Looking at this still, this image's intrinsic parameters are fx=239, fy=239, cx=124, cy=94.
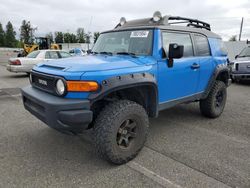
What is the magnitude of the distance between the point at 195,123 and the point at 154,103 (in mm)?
1762

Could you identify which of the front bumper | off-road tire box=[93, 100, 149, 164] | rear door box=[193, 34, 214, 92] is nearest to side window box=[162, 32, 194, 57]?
rear door box=[193, 34, 214, 92]

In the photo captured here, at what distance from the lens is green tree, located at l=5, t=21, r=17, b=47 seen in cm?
9319

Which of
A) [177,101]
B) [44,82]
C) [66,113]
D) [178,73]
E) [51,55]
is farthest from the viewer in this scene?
[51,55]

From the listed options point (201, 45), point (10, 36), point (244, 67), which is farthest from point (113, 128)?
point (10, 36)

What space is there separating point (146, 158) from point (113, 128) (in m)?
0.79

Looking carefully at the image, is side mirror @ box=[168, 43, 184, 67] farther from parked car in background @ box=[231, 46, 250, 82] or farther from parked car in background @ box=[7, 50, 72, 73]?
parked car in background @ box=[7, 50, 72, 73]

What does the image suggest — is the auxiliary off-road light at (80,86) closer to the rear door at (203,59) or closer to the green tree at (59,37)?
the rear door at (203,59)

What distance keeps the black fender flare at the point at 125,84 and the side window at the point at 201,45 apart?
1578 mm

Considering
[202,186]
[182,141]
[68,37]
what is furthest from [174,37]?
[68,37]

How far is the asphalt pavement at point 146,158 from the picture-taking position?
290 cm

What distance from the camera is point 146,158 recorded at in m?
3.47

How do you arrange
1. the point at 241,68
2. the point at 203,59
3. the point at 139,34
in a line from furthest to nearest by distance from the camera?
1. the point at 241,68
2. the point at 203,59
3. the point at 139,34

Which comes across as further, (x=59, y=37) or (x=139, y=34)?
(x=59, y=37)

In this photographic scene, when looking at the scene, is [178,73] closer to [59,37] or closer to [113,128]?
[113,128]
